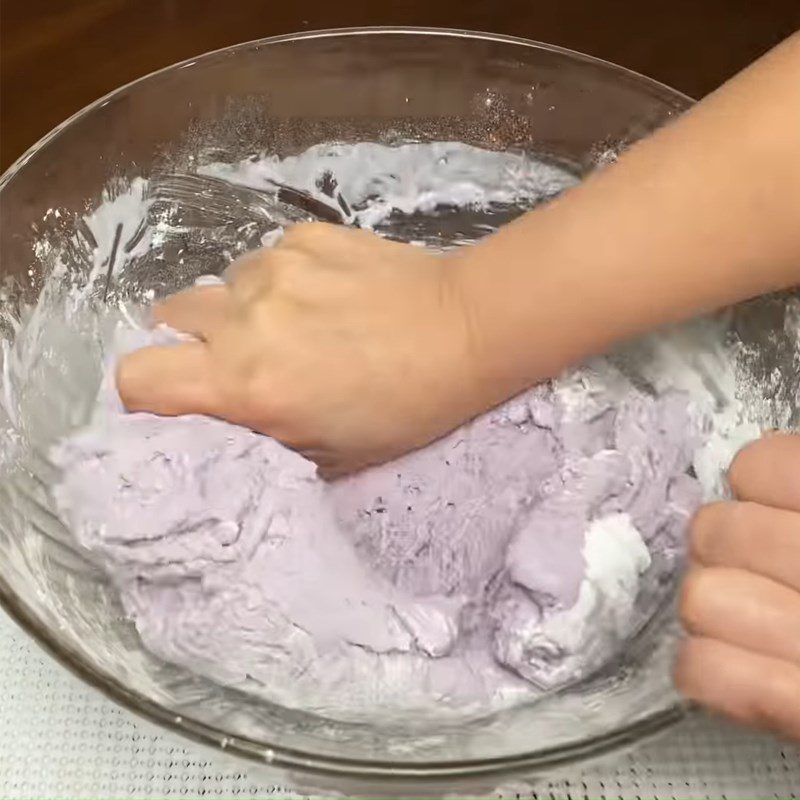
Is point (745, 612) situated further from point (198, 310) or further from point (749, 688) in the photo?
point (198, 310)

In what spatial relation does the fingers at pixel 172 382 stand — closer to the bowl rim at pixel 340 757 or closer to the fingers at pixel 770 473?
the bowl rim at pixel 340 757

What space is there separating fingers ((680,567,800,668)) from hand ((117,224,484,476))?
0.15 metres

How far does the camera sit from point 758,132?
1.51 feet

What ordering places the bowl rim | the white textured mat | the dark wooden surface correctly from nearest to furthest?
the bowl rim → the white textured mat → the dark wooden surface

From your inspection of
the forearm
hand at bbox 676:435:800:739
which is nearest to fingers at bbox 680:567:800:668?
hand at bbox 676:435:800:739

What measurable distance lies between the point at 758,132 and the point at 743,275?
65mm

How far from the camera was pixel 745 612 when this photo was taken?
1.39 feet

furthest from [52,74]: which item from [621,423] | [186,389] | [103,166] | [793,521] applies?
[793,521]

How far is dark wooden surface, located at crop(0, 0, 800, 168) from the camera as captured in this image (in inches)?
31.8

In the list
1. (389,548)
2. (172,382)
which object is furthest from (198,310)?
(389,548)

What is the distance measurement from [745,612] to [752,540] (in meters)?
0.04

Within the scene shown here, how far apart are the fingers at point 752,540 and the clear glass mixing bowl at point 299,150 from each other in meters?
0.04

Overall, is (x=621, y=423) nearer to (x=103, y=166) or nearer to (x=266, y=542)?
(x=266, y=542)

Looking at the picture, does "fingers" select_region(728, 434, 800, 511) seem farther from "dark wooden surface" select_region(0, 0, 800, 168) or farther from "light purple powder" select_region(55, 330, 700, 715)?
"dark wooden surface" select_region(0, 0, 800, 168)
